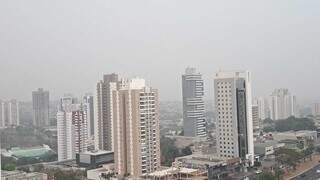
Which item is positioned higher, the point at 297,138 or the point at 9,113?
the point at 9,113

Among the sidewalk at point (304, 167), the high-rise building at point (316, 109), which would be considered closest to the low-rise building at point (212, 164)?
the sidewalk at point (304, 167)

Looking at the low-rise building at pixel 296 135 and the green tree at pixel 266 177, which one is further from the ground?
the low-rise building at pixel 296 135

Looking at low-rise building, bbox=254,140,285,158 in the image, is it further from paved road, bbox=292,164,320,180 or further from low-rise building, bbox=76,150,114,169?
low-rise building, bbox=76,150,114,169

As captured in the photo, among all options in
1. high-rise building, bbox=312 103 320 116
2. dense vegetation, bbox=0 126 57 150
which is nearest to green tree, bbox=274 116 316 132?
high-rise building, bbox=312 103 320 116

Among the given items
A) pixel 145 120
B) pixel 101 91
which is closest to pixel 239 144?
pixel 145 120

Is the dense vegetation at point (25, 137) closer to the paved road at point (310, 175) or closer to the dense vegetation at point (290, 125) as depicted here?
the paved road at point (310, 175)

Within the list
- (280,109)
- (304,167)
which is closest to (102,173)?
(304,167)

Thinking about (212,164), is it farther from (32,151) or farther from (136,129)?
(32,151)
